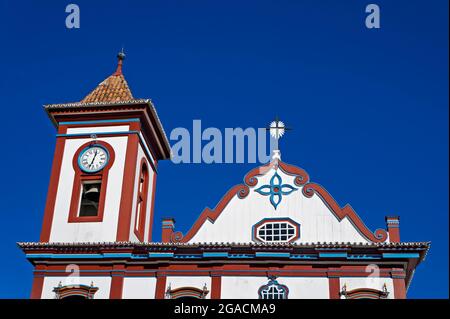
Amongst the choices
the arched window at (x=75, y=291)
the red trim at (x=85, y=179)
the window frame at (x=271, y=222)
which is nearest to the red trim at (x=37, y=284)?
the arched window at (x=75, y=291)

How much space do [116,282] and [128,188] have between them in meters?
3.58

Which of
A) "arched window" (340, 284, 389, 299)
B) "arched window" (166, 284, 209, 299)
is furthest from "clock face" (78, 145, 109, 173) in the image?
"arched window" (340, 284, 389, 299)

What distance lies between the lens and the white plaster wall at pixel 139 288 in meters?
21.7

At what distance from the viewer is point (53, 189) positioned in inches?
957

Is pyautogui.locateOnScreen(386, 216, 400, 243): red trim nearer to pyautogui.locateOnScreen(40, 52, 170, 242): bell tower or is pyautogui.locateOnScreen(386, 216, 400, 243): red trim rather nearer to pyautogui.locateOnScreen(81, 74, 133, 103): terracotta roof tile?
pyautogui.locateOnScreen(40, 52, 170, 242): bell tower

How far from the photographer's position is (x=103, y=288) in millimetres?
21891

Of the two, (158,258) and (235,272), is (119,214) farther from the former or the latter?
(235,272)

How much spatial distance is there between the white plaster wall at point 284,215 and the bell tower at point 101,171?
10.2 ft

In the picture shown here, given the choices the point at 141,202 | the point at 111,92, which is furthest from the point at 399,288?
the point at 111,92

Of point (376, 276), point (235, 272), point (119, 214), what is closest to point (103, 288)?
point (119, 214)

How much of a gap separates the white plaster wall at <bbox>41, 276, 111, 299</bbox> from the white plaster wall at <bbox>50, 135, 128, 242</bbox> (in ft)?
5.03

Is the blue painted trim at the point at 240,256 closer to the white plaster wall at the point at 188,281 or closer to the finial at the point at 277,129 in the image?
the white plaster wall at the point at 188,281

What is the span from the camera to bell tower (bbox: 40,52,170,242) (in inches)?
922

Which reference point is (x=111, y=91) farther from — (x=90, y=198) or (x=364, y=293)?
(x=364, y=293)
